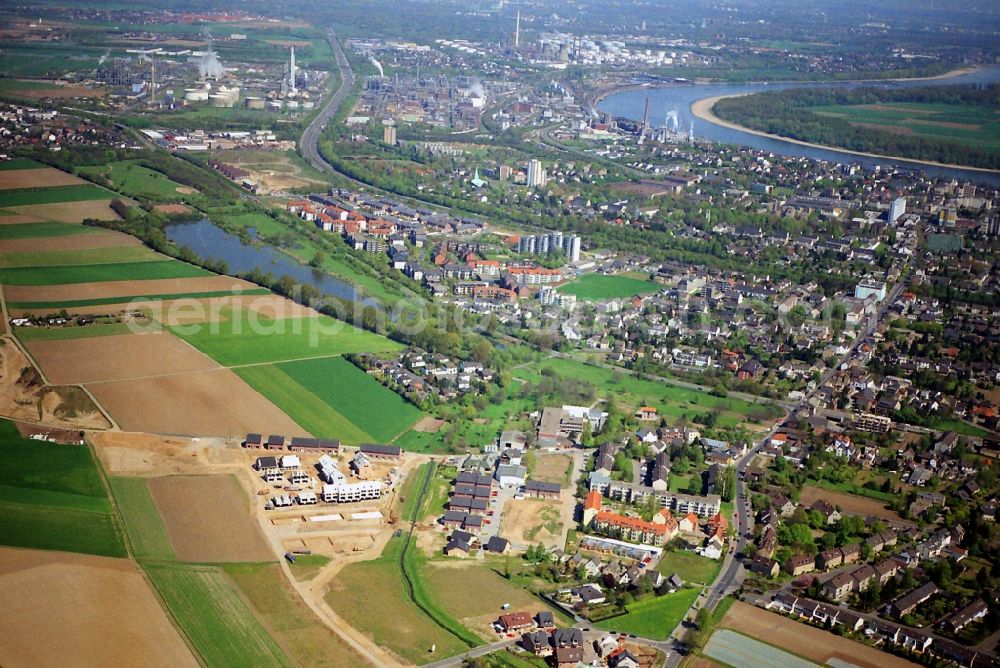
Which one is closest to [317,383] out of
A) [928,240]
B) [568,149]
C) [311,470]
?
[311,470]

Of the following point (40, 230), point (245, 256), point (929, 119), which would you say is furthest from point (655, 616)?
point (929, 119)

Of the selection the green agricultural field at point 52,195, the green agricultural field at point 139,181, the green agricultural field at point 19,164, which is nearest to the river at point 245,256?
the green agricultural field at point 139,181

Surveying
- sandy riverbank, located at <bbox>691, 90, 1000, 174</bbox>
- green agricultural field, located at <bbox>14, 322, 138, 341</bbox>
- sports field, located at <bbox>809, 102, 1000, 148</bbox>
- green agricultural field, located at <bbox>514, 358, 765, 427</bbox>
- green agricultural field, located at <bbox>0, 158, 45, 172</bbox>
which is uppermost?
sports field, located at <bbox>809, 102, 1000, 148</bbox>

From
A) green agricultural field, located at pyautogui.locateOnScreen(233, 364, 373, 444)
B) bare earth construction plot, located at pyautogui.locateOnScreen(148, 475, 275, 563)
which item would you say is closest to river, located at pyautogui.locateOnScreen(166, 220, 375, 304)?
green agricultural field, located at pyautogui.locateOnScreen(233, 364, 373, 444)

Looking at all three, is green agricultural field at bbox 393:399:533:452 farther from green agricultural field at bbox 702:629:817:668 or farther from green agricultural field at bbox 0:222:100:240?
green agricultural field at bbox 0:222:100:240

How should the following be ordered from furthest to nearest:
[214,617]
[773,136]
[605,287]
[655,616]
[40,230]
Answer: [773,136]
[40,230]
[605,287]
[655,616]
[214,617]

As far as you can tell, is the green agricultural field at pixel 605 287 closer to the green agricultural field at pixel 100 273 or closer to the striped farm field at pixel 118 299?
the striped farm field at pixel 118 299

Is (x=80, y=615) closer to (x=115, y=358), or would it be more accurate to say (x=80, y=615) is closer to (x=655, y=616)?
(x=655, y=616)
